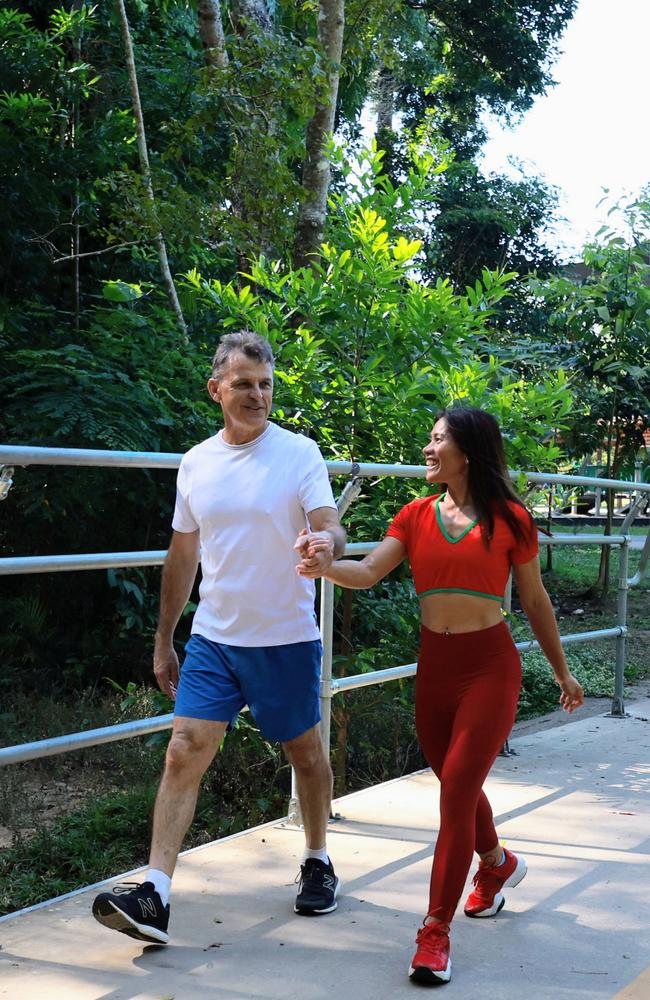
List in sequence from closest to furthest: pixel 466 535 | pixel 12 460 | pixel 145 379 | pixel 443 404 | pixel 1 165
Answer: pixel 12 460
pixel 466 535
pixel 443 404
pixel 145 379
pixel 1 165

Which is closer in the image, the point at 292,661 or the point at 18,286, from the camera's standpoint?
the point at 292,661

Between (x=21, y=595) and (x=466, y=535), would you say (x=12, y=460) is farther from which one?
(x=21, y=595)

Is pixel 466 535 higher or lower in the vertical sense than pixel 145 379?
lower

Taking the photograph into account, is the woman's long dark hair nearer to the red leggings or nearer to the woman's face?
the woman's face

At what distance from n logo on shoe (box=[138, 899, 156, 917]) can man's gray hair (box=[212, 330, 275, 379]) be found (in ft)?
5.03

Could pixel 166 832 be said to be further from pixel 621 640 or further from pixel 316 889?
pixel 621 640

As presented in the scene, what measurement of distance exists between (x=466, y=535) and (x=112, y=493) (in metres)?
4.97

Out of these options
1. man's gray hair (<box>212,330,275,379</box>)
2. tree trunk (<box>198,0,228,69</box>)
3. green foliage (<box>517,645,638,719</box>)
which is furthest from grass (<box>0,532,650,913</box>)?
tree trunk (<box>198,0,228,69</box>)

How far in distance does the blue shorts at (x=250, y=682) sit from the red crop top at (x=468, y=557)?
0.43 meters

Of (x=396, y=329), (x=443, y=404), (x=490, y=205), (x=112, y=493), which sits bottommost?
(x=112, y=493)

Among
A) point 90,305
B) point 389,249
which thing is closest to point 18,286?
point 90,305

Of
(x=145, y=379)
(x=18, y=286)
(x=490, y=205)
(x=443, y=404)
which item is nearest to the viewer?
(x=443, y=404)

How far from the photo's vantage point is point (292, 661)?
3.56 meters

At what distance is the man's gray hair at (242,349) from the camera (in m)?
3.62
